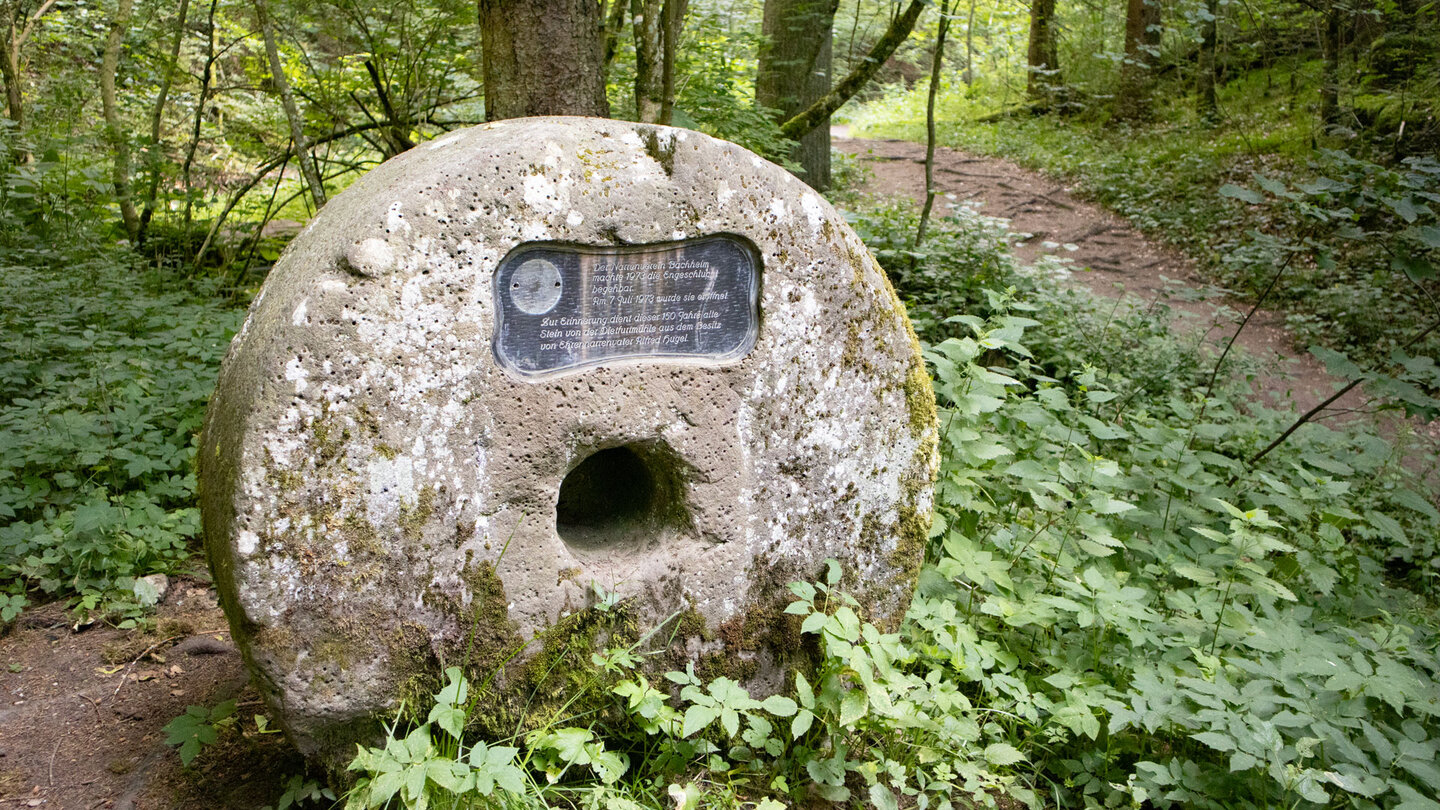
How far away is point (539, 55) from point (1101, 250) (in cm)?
737

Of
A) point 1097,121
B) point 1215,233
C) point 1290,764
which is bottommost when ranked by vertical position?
point 1290,764

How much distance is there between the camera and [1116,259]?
905 cm

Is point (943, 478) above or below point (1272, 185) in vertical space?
below

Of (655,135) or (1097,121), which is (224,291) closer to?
(655,135)

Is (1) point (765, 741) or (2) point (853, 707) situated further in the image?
(1) point (765, 741)

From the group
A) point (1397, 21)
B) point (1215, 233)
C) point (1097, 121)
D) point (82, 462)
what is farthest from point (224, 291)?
point (1097, 121)

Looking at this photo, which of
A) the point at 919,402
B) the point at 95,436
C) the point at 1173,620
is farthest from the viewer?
the point at 95,436

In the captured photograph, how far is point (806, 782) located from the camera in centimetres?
262

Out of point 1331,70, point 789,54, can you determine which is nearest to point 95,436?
point 789,54

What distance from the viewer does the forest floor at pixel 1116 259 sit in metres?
6.53

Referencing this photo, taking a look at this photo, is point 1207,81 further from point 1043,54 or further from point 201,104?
point 201,104

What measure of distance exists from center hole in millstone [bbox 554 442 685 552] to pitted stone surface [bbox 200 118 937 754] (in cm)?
1

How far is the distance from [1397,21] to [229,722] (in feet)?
32.0

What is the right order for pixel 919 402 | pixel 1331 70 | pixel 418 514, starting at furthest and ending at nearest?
pixel 1331 70, pixel 919 402, pixel 418 514
